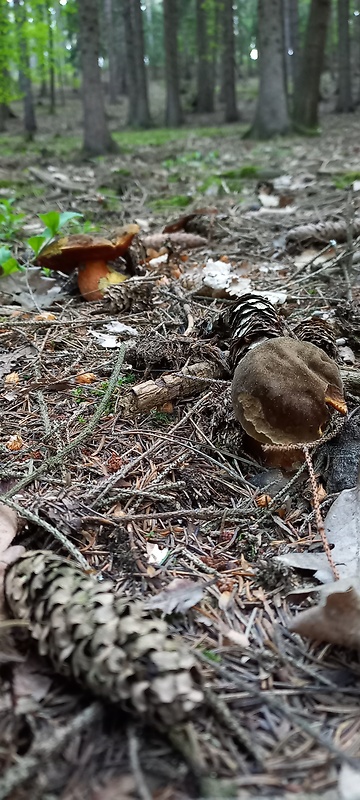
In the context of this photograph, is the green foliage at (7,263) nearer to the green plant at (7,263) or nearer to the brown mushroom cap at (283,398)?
the green plant at (7,263)

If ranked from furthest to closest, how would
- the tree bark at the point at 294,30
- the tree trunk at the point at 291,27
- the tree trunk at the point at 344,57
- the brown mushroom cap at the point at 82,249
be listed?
the tree trunk at the point at 291,27 → the tree bark at the point at 294,30 → the tree trunk at the point at 344,57 → the brown mushroom cap at the point at 82,249

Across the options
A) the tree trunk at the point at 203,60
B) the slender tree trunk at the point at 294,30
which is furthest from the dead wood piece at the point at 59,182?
the slender tree trunk at the point at 294,30

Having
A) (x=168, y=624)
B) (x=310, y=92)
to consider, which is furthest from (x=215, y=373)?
(x=310, y=92)

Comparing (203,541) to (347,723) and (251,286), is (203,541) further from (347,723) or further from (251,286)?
(251,286)

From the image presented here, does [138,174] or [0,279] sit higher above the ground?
[138,174]

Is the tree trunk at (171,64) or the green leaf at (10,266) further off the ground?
the tree trunk at (171,64)

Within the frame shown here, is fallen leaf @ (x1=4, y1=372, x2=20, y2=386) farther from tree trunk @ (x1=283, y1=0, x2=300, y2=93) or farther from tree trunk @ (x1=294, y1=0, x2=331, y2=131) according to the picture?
tree trunk @ (x1=283, y1=0, x2=300, y2=93)

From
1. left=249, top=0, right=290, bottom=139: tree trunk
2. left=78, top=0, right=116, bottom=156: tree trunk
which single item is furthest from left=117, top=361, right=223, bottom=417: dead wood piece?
left=249, top=0, right=290, bottom=139: tree trunk
